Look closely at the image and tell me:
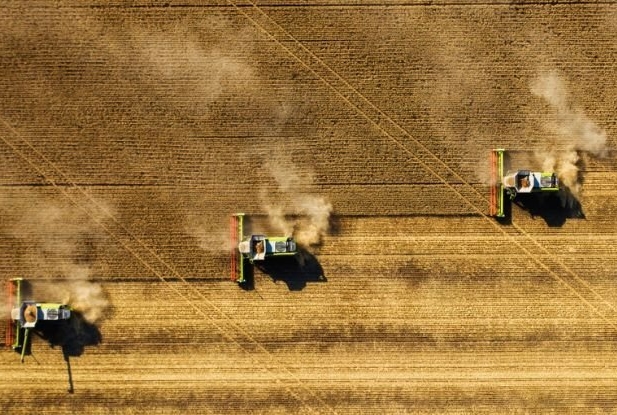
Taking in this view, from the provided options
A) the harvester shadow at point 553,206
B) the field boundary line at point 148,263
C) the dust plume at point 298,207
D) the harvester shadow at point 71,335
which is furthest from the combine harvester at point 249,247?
the harvester shadow at point 553,206

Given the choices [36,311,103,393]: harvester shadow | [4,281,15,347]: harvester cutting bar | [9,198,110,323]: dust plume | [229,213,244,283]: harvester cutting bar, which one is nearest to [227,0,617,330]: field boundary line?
[229,213,244,283]: harvester cutting bar

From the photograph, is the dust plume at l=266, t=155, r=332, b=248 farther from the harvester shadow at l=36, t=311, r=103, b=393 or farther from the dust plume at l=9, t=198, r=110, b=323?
the harvester shadow at l=36, t=311, r=103, b=393

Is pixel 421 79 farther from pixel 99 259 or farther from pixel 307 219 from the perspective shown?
pixel 99 259

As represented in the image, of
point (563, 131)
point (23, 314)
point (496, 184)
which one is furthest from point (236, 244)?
point (563, 131)

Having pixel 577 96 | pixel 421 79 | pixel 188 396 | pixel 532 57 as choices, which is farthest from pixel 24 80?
pixel 577 96

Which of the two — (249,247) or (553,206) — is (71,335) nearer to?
(249,247)

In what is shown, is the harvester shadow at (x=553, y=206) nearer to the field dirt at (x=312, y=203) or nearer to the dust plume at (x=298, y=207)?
the field dirt at (x=312, y=203)
